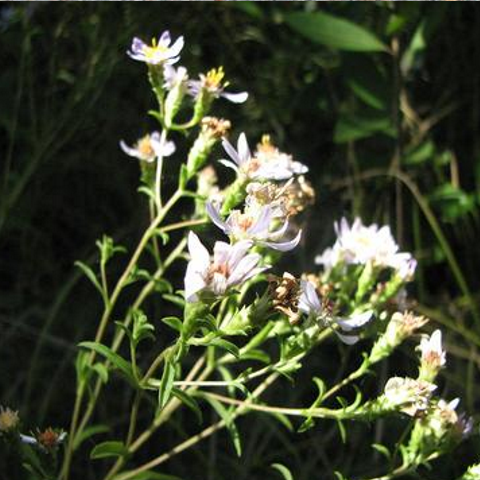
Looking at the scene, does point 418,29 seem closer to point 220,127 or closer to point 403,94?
point 403,94

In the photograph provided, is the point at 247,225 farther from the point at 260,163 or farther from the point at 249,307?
the point at 260,163

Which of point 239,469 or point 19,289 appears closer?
point 239,469

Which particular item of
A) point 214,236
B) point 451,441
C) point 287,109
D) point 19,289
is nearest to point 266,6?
point 287,109

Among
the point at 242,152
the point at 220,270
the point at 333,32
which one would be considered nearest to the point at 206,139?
the point at 242,152

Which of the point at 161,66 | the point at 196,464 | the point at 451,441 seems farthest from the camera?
the point at 196,464

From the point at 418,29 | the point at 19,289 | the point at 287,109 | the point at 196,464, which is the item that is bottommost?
the point at 196,464
